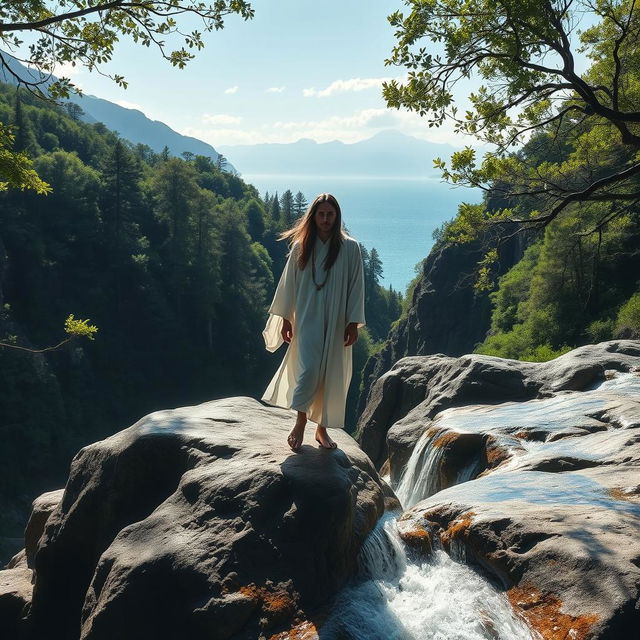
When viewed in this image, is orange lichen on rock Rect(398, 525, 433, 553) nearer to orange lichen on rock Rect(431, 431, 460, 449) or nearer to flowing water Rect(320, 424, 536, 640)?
flowing water Rect(320, 424, 536, 640)

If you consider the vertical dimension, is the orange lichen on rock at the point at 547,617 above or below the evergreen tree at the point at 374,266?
below

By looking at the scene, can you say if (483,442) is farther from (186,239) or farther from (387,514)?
(186,239)

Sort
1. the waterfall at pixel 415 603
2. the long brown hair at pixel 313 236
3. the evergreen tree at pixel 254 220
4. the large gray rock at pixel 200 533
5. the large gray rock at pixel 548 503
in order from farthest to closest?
the evergreen tree at pixel 254 220 → the long brown hair at pixel 313 236 → the large gray rock at pixel 200 533 → the waterfall at pixel 415 603 → the large gray rock at pixel 548 503

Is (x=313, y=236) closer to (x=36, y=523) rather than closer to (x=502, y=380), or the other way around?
(x=36, y=523)

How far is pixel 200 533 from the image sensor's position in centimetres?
540

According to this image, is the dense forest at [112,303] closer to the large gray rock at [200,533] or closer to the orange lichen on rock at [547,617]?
the large gray rock at [200,533]

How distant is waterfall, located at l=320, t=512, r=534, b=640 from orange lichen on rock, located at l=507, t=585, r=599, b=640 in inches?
3.1

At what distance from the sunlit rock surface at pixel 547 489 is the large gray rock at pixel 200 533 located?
44.3 inches

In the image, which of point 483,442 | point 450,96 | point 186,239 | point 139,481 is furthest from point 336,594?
point 186,239

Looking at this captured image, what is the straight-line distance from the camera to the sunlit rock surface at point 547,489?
464 cm

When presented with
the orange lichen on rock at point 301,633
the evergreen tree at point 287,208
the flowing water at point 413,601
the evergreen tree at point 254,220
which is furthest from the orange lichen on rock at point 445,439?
the evergreen tree at point 287,208

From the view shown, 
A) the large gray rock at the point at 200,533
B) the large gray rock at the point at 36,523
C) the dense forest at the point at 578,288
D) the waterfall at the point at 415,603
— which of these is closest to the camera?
the waterfall at the point at 415,603

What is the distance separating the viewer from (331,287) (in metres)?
6.30

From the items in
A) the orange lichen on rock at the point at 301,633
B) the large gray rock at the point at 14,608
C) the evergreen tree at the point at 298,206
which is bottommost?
the large gray rock at the point at 14,608
